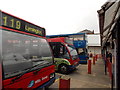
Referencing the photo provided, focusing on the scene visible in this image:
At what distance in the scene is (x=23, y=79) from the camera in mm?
2191

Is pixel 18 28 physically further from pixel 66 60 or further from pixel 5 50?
pixel 66 60

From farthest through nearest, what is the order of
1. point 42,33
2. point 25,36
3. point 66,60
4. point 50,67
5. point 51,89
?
point 66,60 < point 51,89 < point 42,33 < point 50,67 < point 25,36

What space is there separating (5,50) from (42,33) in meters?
1.76

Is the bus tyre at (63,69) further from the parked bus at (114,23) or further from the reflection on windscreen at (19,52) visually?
the reflection on windscreen at (19,52)

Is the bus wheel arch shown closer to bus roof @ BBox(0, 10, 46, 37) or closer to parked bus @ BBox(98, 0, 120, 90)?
parked bus @ BBox(98, 0, 120, 90)

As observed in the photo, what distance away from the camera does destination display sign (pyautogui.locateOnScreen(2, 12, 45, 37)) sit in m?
2.18

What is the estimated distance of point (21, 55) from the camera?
98.2 inches

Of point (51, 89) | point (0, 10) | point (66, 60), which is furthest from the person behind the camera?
point (66, 60)

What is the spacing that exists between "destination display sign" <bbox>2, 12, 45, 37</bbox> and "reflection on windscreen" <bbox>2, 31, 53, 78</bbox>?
190 mm

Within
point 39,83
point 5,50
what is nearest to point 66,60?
point 39,83

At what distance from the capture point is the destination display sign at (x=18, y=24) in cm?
218

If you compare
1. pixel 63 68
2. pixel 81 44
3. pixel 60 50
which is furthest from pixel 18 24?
pixel 81 44

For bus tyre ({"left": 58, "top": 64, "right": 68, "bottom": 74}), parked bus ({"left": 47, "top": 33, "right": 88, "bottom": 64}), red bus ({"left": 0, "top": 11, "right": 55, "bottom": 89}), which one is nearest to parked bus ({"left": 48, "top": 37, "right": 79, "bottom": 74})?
bus tyre ({"left": 58, "top": 64, "right": 68, "bottom": 74})

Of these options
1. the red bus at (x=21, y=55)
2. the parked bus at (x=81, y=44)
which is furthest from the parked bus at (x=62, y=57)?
the parked bus at (x=81, y=44)
